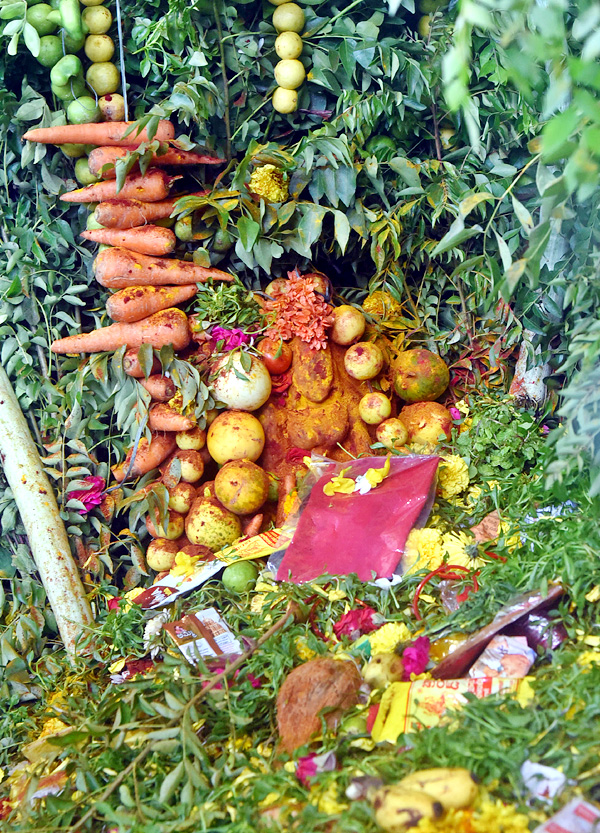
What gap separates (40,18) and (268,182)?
0.86m

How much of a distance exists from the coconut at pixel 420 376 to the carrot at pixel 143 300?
2.47 feet

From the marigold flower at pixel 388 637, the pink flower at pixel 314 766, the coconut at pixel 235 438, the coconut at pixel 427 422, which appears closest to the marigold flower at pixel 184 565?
the coconut at pixel 235 438

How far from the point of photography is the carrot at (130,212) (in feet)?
7.08

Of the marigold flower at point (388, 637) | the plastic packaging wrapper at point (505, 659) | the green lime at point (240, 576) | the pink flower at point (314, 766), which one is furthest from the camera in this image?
the green lime at point (240, 576)

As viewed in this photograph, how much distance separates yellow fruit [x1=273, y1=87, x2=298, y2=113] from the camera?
2.16 metres

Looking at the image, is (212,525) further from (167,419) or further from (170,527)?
(167,419)

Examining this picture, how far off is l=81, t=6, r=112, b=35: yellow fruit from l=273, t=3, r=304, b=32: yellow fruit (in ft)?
1.78

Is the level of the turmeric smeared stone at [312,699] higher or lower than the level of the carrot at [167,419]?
lower

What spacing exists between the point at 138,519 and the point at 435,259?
53.8 inches

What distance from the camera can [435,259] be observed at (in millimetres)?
2373

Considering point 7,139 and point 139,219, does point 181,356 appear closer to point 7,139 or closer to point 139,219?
point 139,219

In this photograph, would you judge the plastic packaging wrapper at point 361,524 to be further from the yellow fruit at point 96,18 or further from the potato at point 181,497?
the yellow fruit at point 96,18

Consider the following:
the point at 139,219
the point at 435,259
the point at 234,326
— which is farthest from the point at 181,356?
the point at 435,259

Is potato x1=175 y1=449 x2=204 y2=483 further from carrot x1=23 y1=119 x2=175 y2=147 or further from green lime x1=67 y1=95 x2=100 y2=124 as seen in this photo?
green lime x1=67 y1=95 x2=100 y2=124
